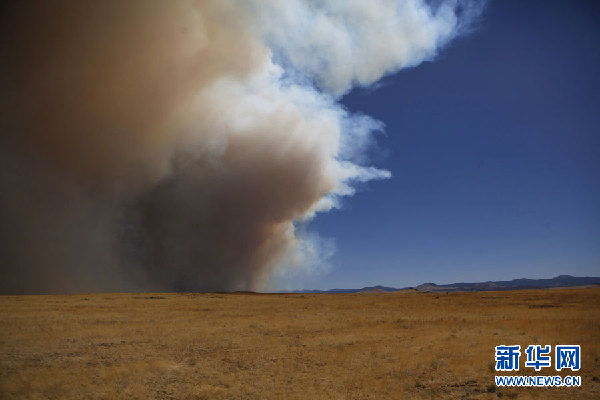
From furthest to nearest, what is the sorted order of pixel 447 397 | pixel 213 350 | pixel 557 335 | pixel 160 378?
1. pixel 557 335
2. pixel 213 350
3. pixel 160 378
4. pixel 447 397

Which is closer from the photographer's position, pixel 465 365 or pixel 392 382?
pixel 392 382

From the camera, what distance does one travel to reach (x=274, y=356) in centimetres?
1670

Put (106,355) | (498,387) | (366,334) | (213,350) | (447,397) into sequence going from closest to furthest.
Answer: (447,397) < (498,387) < (106,355) < (213,350) < (366,334)

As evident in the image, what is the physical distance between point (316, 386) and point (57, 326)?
1952cm

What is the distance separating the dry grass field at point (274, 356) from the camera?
1198 cm

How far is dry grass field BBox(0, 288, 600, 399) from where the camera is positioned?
1198 centimetres

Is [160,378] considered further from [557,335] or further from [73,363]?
[557,335]

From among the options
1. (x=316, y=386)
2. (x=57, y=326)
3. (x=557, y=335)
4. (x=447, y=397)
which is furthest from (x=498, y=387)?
(x=57, y=326)

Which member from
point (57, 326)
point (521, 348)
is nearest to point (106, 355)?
point (57, 326)

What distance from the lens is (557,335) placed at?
64.5 feet

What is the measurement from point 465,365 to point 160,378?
1190 cm

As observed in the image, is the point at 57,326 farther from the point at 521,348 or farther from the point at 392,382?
the point at 521,348

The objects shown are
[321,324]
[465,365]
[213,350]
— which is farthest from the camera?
[321,324]

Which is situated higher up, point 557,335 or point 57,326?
point 557,335
